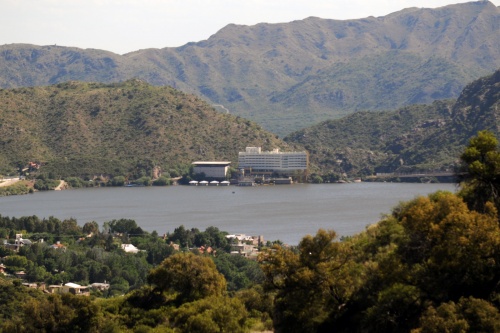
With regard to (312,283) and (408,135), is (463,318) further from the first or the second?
(408,135)

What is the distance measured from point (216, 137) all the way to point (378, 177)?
20874mm

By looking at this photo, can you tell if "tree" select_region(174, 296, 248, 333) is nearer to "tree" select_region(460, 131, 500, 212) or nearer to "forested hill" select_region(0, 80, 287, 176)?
"tree" select_region(460, 131, 500, 212)

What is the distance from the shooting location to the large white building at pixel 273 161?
4245 inches

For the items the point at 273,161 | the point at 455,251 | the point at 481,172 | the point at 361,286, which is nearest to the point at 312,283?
the point at 361,286

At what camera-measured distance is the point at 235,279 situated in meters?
40.7

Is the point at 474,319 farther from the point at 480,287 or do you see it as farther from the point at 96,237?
the point at 96,237

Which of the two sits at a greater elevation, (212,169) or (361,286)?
(361,286)

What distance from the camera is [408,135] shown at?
123625 millimetres

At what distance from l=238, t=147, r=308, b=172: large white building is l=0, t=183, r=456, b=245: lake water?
5821 mm

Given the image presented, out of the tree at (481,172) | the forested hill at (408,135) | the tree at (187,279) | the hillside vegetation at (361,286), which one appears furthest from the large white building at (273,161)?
the tree at (481,172)

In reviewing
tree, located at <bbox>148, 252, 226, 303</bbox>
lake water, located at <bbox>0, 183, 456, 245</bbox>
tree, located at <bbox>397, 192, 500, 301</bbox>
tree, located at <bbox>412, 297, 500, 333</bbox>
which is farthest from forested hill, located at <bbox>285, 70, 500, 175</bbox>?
tree, located at <bbox>412, 297, 500, 333</bbox>

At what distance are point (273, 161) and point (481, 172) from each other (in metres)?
88.0

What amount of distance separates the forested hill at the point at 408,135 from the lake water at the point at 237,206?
1113cm

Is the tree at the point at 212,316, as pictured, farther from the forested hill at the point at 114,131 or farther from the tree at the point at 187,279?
the forested hill at the point at 114,131
